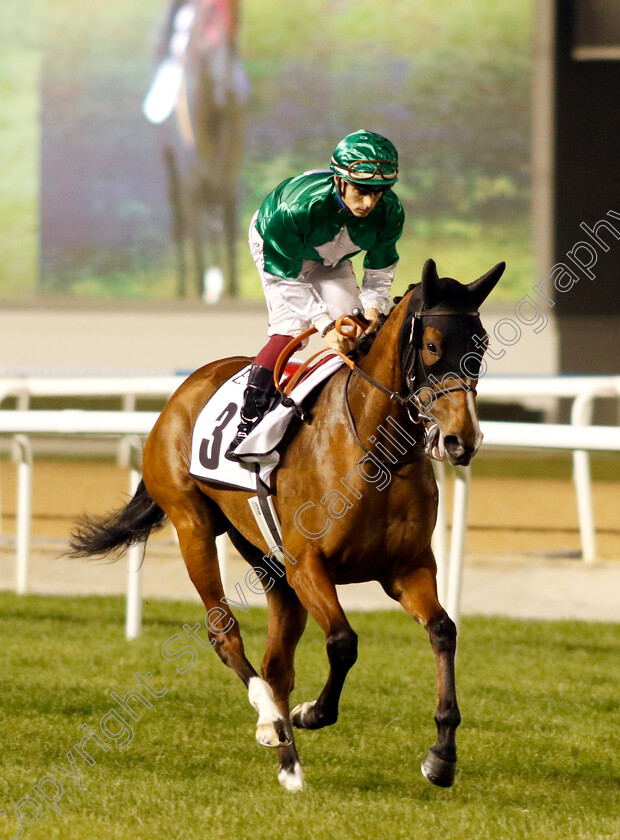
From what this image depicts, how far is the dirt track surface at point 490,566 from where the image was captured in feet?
20.5

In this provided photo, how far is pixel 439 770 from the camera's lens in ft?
10.2

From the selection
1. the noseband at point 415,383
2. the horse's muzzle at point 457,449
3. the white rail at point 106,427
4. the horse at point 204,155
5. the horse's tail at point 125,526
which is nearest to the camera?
Result: the horse's muzzle at point 457,449

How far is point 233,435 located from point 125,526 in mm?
870

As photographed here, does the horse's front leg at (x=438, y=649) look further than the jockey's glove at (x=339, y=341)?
No

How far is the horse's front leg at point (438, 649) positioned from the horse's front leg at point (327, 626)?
0.61ft

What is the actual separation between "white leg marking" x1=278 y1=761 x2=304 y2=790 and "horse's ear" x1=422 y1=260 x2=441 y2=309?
1.33 m

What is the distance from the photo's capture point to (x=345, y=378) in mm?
3578

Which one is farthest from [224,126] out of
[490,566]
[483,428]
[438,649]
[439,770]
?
[439,770]

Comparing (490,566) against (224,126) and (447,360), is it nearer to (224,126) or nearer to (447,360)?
(447,360)

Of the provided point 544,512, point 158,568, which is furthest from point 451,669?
point 544,512

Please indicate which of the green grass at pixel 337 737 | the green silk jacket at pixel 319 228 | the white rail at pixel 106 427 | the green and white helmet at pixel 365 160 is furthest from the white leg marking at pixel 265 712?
the white rail at pixel 106 427

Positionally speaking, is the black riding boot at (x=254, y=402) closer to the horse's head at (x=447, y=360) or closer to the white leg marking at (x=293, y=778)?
the horse's head at (x=447, y=360)

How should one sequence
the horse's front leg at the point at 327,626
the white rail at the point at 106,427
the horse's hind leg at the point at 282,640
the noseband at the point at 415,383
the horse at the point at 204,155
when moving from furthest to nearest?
the horse at the point at 204,155 → the white rail at the point at 106,427 → the horse's hind leg at the point at 282,640 → the horse's front leg at the point at 327,626 → the noseband at the point at 415,383

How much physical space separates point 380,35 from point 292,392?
1228cm
